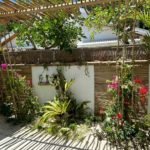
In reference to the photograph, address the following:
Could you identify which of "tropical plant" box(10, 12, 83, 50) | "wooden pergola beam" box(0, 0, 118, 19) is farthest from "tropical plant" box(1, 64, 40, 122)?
"wooden pergola beam" box(0, 0, 118, 19)

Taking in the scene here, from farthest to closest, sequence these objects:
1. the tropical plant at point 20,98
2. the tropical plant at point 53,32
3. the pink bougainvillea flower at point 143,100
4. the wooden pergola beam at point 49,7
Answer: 1. the tropical plant at point 53,32
2. the tropical plant at point 20,98
3. the pink bougainvillea flower at point 143,100
4. the wooden pergola beam at point 49,7

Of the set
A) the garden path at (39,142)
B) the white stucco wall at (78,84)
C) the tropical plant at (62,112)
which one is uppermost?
the white stucco wall at (78,84)

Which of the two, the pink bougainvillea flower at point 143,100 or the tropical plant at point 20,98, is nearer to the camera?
the pink bougainvillea flower at point 143,100

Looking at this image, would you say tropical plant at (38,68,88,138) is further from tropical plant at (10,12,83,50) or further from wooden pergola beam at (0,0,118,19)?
wooden pergola beam at (0,0,118,19)

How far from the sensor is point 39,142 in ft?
16.1

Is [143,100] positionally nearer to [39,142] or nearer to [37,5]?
[39,142]

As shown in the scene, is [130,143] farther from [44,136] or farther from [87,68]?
[87,68]

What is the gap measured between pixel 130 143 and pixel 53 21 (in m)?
4.73

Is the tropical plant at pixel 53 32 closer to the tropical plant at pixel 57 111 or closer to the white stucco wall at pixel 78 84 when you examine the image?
the white stucco wall at pixel 78 84

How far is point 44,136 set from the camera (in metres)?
5.21

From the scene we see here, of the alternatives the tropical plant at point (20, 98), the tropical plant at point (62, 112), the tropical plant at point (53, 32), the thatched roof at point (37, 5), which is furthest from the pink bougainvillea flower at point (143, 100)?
the tropical plant at point (20, 98)

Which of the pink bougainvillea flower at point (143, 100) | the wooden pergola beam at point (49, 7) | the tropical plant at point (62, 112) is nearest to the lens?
the wooden pergola beam at point (49, 7)

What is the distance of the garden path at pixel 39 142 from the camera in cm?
460

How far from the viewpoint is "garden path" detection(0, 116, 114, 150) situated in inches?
181
